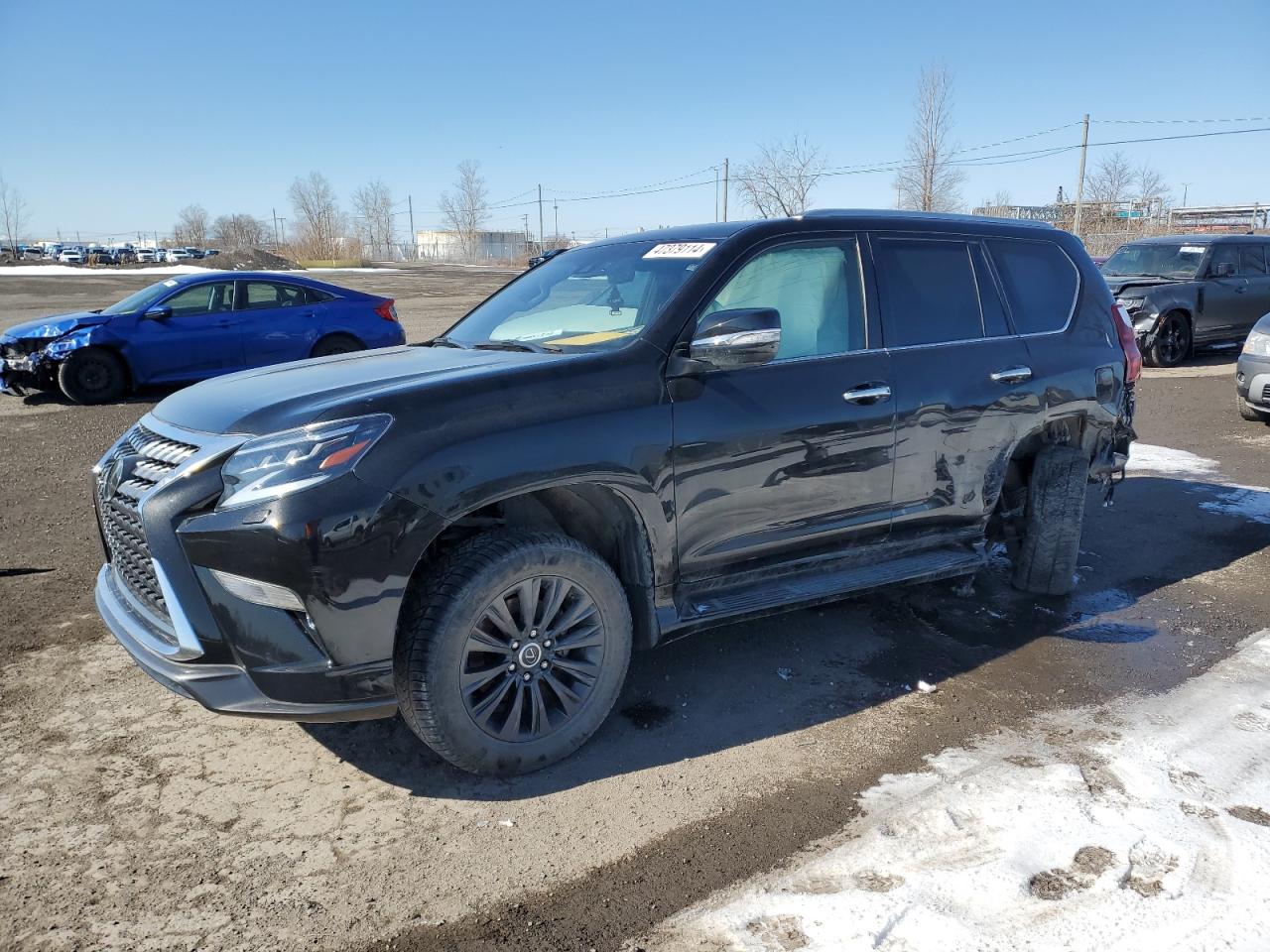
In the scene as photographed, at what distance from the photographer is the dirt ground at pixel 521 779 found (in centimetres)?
255

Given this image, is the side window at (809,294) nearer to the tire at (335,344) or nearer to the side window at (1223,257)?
the tire at (335,344)

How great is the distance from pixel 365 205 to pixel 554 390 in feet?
347

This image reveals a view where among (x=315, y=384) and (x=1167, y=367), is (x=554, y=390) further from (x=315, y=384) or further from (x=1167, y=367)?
(x=1167, y=367)

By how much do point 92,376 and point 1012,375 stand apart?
404 inches

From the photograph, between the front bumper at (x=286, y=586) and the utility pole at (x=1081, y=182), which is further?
the utility pole at (x=1081, y=182)

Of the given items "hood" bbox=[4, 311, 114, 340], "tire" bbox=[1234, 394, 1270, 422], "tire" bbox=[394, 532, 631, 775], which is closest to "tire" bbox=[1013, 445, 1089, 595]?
"tire" bbox=[394, 532, 631, 775]

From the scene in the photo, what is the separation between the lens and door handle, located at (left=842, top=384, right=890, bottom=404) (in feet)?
12.3

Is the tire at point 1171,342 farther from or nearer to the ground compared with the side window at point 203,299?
nearer to the ground

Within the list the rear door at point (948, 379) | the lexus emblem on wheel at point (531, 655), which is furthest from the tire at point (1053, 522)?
the lexus emblem on wheel at point (531, 655)

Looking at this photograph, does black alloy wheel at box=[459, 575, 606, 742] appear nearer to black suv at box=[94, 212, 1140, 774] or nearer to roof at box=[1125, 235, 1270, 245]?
black suv at box=[94, 212, 1140, 774]

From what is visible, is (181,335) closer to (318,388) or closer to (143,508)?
(318,388)

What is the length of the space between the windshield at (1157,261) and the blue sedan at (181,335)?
37.9 feet

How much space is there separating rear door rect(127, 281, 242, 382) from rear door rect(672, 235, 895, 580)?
8.93 metres

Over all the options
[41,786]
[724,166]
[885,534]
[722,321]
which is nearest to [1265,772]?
[885,534]
